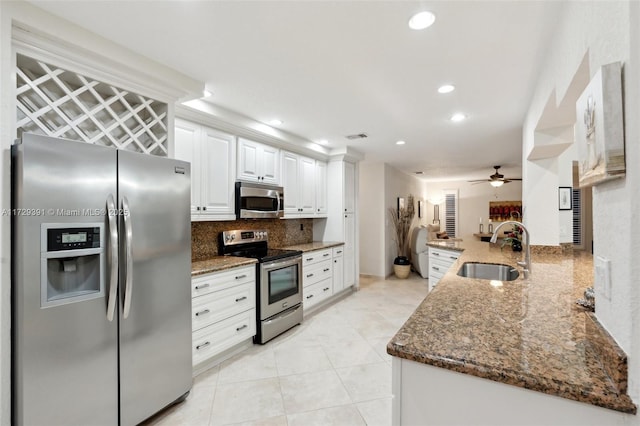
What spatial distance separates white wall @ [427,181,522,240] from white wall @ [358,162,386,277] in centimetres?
420

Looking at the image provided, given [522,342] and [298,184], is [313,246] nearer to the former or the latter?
[298,184]

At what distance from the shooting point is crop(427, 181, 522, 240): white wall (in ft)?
28.9

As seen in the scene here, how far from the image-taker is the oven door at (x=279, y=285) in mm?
3012

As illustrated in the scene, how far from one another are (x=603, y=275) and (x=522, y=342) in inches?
13.1

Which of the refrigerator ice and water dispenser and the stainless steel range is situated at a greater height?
the refrigerator ice and water dispenser

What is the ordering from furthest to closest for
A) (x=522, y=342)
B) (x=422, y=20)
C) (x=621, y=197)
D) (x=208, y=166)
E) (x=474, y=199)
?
(x=474, y=199) < (x=208, y=166) < (x=422, y=20) < (x=522, y=342) < (x=621, y=197)

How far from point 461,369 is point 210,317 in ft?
7.04

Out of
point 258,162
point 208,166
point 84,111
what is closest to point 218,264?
point 208,166

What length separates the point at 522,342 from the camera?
38.9 inches

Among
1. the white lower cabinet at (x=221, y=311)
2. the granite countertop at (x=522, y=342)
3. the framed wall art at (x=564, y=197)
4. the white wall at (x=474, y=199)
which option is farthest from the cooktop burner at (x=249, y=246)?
the white wall at (x=474, y=199)

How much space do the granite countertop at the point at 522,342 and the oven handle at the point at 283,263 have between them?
1.84 metres

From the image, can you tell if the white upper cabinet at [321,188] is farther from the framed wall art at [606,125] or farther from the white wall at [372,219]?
the framed wall art at [606,125]

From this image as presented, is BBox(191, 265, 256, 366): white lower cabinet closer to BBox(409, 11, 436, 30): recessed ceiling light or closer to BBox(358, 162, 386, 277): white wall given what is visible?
BBox(409, 11, 436, 30): recessed ceiling light

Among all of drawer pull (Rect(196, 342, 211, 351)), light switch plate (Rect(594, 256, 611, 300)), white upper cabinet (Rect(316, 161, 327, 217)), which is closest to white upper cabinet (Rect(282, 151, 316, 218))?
white upper cabinet (Rect(316, 161, 327, 217))
